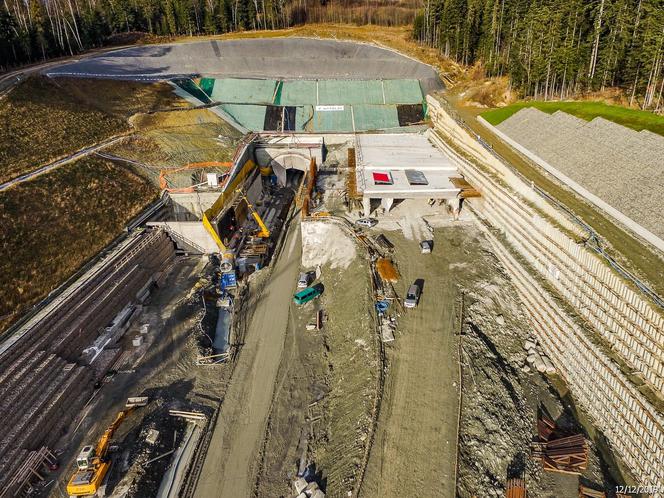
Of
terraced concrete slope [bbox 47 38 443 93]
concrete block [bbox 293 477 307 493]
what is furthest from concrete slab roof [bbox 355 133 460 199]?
concrete block [bbox 293 477 307 493]

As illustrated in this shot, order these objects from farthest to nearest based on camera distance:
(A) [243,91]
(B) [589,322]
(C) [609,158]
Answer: (A) [243,91]
(C) [609,158]
(B) [589,322]

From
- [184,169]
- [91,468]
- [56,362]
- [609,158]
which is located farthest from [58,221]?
[609,158]

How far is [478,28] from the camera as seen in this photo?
68.0 m

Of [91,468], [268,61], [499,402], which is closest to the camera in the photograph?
[91,468]

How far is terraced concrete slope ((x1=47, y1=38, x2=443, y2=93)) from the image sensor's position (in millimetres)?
66000

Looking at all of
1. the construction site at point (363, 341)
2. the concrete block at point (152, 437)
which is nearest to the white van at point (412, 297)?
the construction site at point (363, 341)

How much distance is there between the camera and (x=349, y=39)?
78.1m

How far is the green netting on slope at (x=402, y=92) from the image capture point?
63.5 metres

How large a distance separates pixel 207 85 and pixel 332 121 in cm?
2079

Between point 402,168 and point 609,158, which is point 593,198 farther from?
point 402,168

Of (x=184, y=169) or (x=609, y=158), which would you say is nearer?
(x=609, y=158)

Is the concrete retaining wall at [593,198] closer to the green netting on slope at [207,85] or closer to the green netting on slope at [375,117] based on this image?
the green netting on slope at [375,117]

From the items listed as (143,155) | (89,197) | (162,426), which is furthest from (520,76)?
(162,426)

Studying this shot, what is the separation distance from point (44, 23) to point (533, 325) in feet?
271
